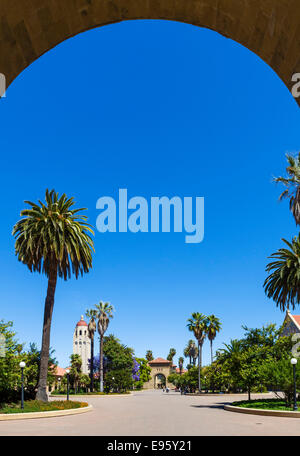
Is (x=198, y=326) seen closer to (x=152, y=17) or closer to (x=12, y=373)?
(x=12, y=373)

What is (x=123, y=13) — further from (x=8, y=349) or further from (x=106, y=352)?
(x=106, y=352)

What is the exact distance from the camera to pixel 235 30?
4.53 metres

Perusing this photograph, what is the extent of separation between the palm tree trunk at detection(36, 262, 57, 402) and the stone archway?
25742 mm

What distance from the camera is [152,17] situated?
15.8 ft

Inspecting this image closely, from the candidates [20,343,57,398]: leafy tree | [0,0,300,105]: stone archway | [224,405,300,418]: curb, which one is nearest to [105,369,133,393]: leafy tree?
[20,343,57,398]: leafy tree

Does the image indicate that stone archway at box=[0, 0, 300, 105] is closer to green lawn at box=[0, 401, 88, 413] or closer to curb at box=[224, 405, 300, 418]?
curb at box=[224, 405, 300, 418]

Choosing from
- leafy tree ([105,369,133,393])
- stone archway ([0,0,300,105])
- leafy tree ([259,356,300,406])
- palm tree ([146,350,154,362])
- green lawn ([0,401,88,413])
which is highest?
stone archway ([0,0,300,105])

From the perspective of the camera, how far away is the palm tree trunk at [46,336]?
27.2 m

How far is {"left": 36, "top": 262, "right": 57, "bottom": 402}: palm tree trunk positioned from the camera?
27.2 m

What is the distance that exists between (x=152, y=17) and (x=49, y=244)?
2474cm

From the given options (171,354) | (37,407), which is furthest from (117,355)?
(171,354)

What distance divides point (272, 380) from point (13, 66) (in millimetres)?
25897

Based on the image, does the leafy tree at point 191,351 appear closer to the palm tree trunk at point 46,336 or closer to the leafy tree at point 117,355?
the leafy tree at point 117,355
